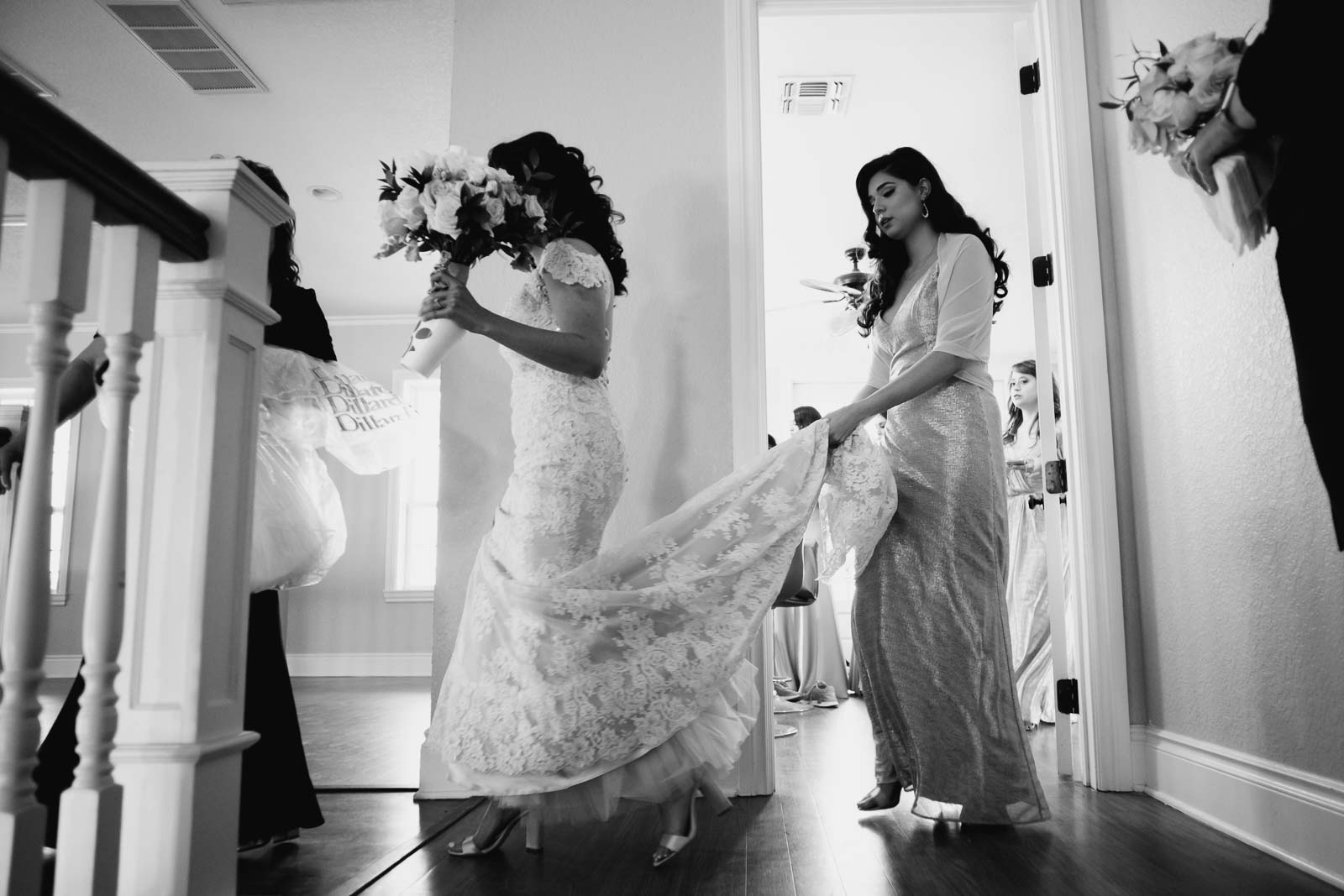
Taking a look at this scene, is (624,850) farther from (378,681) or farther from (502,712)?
(378,681)

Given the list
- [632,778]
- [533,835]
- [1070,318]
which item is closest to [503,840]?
[533,835]

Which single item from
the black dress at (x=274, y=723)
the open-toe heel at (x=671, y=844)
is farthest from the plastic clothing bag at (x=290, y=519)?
the open-toe heel at (x=671, y=844)

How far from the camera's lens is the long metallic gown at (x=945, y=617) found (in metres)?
2.30

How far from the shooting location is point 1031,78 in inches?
123

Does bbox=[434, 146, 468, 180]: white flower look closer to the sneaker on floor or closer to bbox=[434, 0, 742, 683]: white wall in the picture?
bbox=[434, 0, 742, 683]: white wall

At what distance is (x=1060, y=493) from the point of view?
2982mm

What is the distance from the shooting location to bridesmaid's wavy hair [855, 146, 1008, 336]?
257 centimetres

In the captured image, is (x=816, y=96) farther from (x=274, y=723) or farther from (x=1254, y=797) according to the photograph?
(x=274, y=723)

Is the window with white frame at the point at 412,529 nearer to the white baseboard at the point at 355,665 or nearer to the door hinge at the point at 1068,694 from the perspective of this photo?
the white baseboard at the point at 355,665

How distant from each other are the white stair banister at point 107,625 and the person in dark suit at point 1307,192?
1474mm

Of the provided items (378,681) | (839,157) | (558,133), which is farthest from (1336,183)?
(378,681)

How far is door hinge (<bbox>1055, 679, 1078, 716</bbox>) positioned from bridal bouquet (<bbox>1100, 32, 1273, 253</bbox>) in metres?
1.83

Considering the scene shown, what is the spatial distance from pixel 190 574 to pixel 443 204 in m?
1.00

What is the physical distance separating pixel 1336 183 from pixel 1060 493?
1.93 meters
